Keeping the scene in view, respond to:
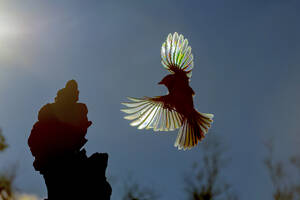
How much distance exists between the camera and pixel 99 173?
306 centimetres

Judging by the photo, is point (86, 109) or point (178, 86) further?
point (178, 86)

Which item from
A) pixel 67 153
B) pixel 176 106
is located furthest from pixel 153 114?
pixel 67 153

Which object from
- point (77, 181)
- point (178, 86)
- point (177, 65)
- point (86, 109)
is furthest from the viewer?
point (177, 65)

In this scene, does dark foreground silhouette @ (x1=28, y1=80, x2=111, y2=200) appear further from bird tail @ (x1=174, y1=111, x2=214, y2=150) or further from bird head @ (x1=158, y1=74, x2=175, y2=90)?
bird tail @ (x1=174, y1=111, x2=214, y2=150)

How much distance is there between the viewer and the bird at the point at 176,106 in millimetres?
3537

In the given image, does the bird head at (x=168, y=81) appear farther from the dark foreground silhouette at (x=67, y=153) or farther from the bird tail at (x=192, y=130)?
the dark foreground silhouette at (x=67, y=153)

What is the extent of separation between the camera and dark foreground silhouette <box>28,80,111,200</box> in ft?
9.69

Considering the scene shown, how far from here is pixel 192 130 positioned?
4.19 metres

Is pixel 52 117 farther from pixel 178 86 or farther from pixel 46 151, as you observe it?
pixel 178 86

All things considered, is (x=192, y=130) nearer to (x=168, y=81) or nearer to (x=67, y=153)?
(x=168, y=81)

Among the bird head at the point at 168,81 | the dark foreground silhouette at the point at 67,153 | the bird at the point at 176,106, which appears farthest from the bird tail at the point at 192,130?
the dark foreground silhouette at the point at 67,153

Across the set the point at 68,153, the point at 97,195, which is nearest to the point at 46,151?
the point at 68,153

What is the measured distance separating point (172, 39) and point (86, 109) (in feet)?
5.17

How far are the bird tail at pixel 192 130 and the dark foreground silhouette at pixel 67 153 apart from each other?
1413 millimetres
